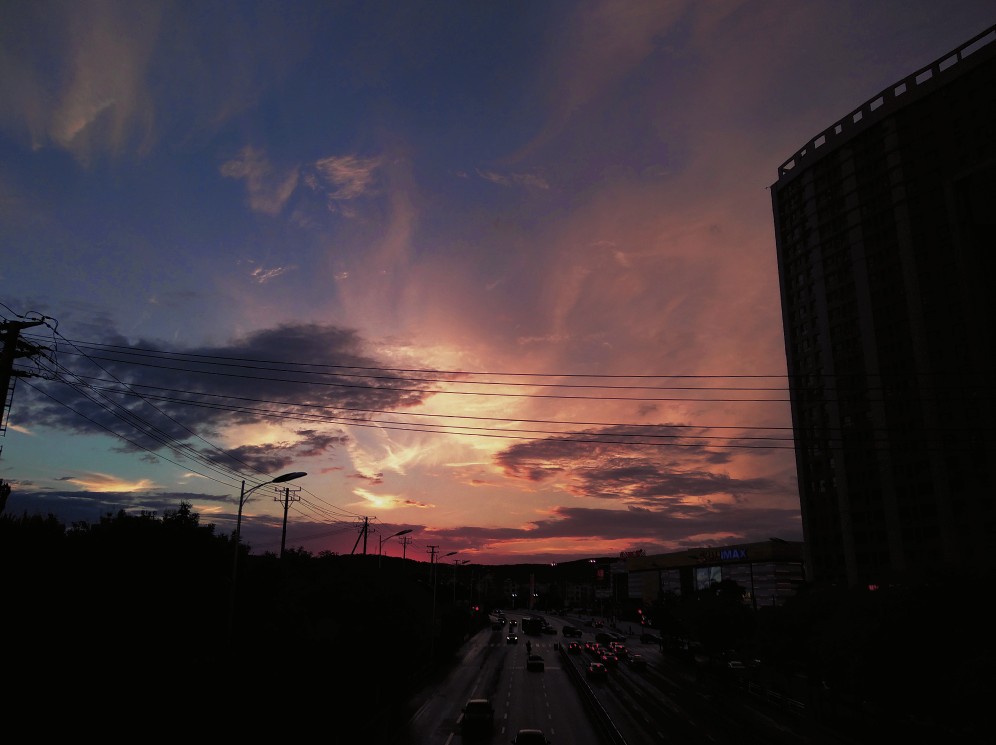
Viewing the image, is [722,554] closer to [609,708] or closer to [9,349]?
[609,708]

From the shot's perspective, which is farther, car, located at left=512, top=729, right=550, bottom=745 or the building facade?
the building facade

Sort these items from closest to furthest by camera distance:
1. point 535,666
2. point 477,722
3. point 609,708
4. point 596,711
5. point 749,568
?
point 477,722 < point 596,711 < point 609,708 < point 535,666 < point 749,568

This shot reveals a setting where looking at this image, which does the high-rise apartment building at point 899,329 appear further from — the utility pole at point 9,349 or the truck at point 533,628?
the utility pole at point 9,349

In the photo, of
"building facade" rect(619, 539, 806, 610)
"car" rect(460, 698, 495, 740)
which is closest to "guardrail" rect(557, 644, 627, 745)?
"car" rect(460, 698, 495, 740)

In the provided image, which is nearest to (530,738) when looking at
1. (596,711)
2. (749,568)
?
(596,711)

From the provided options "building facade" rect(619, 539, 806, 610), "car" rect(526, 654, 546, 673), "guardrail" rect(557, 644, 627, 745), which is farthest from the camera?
"building facade" rect(619, 539, 806, 610)

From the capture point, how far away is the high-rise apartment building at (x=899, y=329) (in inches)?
3504

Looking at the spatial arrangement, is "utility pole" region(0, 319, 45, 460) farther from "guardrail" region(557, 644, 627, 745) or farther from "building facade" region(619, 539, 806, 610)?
"building facade" region(619, 539, 806, 610)

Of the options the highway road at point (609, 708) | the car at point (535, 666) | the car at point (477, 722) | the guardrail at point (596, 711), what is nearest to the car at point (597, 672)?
the highway road at point (609, 708)

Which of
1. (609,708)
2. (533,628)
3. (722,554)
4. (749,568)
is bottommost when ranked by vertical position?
(533,628)

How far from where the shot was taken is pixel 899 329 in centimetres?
9906

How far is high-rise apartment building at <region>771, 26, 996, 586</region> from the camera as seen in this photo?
8900 cm

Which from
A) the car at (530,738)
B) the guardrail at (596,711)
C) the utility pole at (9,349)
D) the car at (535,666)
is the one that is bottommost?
the car at (535,666)

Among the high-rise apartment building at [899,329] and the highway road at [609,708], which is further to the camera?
the high-rise apartment building at [899,329]
